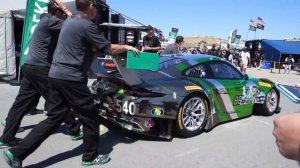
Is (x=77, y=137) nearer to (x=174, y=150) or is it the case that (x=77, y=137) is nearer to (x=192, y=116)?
(x=174, y=150)

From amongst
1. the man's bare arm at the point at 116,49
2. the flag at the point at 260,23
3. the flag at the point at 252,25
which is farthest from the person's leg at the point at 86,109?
the flag at the point at 260,23

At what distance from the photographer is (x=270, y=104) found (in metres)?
6.68

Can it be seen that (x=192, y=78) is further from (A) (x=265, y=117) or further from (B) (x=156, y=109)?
(A) (x=265, y=117)

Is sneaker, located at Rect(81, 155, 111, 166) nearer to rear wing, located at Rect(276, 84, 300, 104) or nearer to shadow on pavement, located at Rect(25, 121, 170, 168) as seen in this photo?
shadow on pavement, located at Rect(25, 121, 170, 168)

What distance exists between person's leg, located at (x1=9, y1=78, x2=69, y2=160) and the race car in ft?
3.32

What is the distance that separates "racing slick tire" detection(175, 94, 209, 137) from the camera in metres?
4.79

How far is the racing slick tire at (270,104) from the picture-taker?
6508 millimetres

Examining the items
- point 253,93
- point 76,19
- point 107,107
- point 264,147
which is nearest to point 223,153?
point 264,147

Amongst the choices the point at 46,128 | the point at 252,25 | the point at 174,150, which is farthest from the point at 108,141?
the point at 252,25

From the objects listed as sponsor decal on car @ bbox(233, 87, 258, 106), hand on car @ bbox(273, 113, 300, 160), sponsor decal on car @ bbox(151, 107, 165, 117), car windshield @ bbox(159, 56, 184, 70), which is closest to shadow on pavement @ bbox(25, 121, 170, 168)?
sponsor decal on car @ bbox(151, 107, 165, 117)

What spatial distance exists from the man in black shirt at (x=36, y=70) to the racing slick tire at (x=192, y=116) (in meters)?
1.92

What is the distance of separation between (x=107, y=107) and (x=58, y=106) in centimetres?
110

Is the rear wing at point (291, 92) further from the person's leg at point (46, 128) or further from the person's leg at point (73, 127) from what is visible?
the person's leg at point (73, 127)

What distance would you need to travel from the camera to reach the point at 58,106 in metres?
3.74
